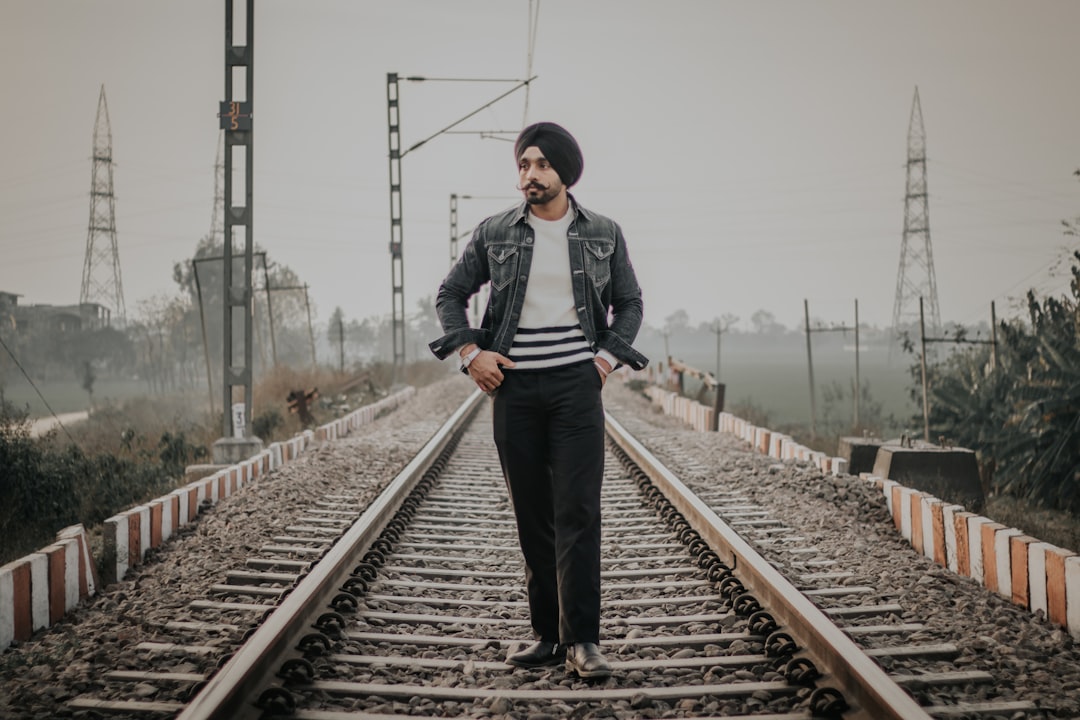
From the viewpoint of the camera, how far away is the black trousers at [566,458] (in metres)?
3.38

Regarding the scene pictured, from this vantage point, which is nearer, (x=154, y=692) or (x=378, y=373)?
(x=154, y=692)

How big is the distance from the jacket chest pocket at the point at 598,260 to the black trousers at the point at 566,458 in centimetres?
31

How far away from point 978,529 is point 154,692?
3.80m

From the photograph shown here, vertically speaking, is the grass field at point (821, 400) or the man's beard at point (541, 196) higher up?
the man's beard at point (541, 196)

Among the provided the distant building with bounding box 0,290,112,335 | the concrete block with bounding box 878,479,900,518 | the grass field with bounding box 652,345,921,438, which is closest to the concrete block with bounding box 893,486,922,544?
the concrete block with bounding box 878,479,900,518

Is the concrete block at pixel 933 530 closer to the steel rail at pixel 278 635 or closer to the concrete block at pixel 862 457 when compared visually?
the concrete block at pixel 862 457

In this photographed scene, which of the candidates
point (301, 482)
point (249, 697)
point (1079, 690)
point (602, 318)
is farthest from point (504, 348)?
point (301, 482)

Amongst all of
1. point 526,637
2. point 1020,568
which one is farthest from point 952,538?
point 526,637

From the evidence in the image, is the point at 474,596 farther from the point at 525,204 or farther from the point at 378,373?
the point at 378,373

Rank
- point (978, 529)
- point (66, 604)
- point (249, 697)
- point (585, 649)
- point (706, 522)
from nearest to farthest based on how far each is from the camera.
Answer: point (249, 697), point (585, 649), point (66, 604), point (978, 529), point (706, 522)

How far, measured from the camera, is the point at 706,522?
5.42 meters

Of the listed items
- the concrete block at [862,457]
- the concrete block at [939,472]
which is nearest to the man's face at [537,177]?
the concrete block at [939,472]

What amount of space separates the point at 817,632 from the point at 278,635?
1.91 metres

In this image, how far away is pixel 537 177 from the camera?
3393 mm
